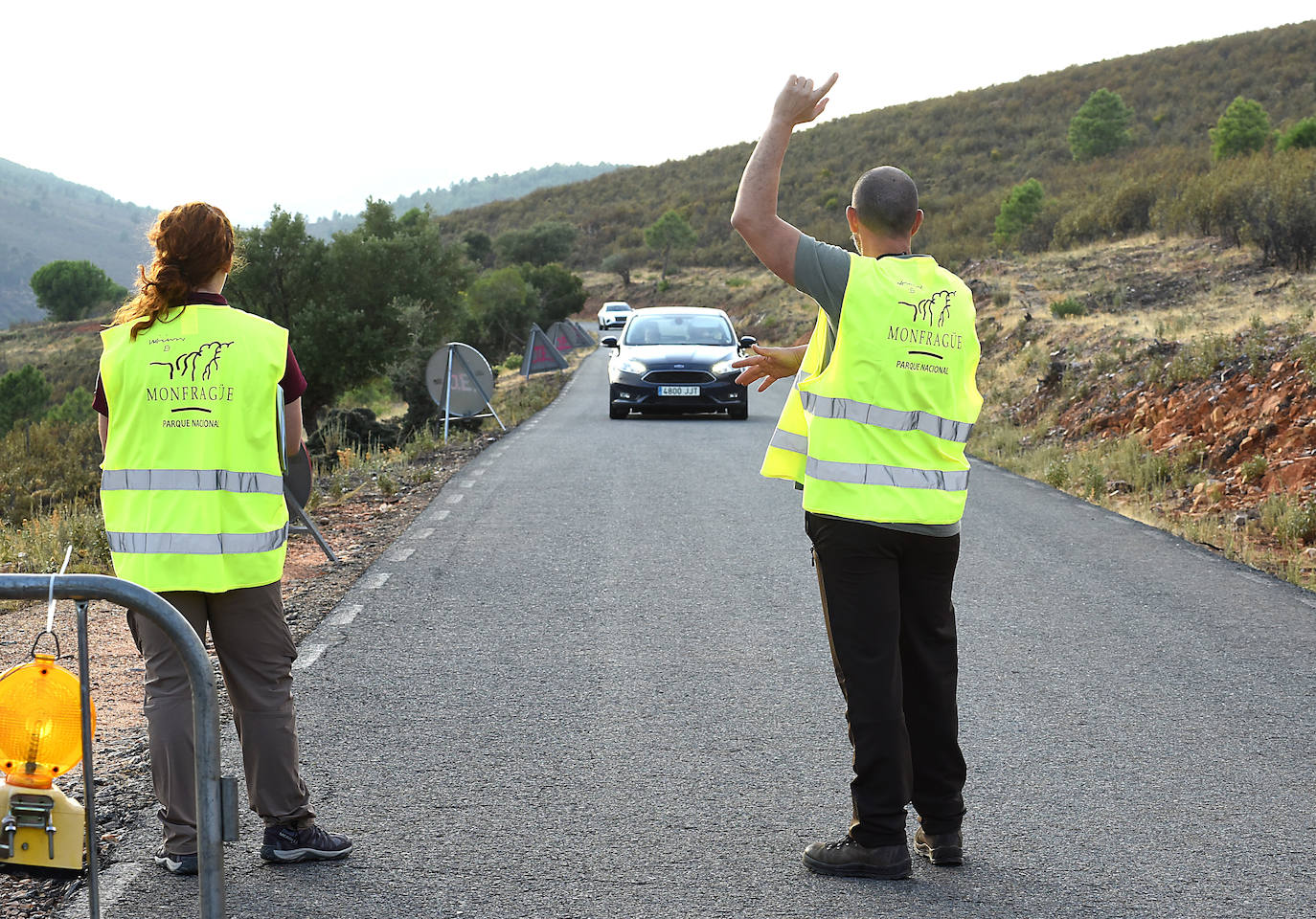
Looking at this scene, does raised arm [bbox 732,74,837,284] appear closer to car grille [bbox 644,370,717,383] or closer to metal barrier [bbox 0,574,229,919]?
metal barrier [bbox 0,574,229,919]

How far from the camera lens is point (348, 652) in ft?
20.1

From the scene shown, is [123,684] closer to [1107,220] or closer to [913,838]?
[913,838]

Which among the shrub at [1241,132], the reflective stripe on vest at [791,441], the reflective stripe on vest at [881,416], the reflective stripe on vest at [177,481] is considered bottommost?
the reflective stripe on vest at [177,481]

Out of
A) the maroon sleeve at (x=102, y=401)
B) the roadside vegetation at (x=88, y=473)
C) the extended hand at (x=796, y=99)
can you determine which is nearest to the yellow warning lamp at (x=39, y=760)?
the maroon sleeve at (x=102, y=401)

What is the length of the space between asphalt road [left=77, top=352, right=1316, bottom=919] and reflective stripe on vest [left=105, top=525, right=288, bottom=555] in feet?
3.18

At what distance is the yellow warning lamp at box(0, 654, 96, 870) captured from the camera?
104 inches

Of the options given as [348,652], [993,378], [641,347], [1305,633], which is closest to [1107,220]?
[993,378]

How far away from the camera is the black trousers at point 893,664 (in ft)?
12.0

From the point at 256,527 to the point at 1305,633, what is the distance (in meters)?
5.56

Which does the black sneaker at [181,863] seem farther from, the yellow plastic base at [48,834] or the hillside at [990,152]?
the hillside at [990,152]

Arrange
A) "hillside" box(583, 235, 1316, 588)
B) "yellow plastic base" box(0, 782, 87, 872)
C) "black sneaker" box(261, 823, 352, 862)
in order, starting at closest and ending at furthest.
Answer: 1. "yellow plastic base" box(0, 782, 87, 872)
2. "black sneaker" box(261, 823, 352, 862)
3. "hillside" box(583, 235, 1316, 588)

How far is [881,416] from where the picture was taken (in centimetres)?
363

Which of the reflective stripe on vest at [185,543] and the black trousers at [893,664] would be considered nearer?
the reflective stripe on vest at [185,543]

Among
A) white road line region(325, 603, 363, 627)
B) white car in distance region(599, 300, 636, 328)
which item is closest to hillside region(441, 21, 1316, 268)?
white car in distance region(599, 300, 636, 328)
